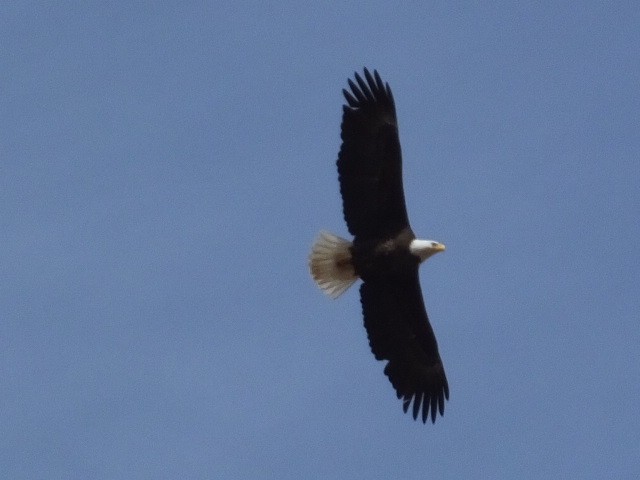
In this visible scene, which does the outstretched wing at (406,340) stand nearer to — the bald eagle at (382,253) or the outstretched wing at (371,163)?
the bald eagle at (382,253)

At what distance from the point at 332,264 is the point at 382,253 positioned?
495 millimetres

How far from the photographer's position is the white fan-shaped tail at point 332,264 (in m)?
20.8

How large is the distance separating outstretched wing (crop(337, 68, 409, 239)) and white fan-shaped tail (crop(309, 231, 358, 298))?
26cm

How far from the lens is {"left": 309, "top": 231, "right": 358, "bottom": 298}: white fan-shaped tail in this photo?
68.4 feet

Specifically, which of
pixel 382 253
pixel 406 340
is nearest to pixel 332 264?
pixel 382 253

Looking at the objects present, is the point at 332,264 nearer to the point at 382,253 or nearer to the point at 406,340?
the point at 382,253

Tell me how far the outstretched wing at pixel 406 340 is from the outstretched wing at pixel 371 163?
590 mm

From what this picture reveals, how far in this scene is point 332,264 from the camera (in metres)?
20.9

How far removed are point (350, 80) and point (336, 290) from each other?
6.21ft

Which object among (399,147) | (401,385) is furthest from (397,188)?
(401,385)

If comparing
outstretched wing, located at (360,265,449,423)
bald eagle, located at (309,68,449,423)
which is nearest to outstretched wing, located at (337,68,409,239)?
bald eagle, located at (309,68,449,423)

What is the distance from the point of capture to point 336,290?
69.1ft

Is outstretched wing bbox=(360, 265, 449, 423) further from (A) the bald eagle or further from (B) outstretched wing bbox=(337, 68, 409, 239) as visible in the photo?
(B) outstretched wing bbox=(337, 68, 409, 239)

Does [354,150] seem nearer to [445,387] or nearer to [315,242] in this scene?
[315,242]
